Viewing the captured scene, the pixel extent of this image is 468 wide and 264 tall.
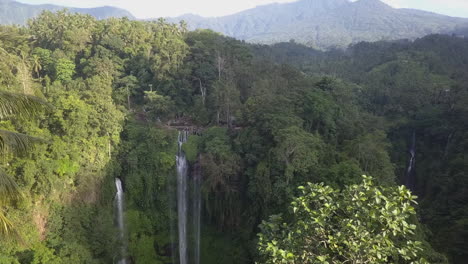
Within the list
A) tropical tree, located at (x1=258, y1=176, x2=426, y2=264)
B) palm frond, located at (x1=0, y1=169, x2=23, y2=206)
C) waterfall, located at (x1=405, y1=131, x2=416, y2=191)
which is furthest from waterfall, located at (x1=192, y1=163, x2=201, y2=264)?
waterfall, located at (x1=405, y1=131, x2=416, y2=191)

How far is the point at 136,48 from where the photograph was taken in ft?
81.3

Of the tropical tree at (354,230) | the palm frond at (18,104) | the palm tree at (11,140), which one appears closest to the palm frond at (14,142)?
the palm tree at (11,140)

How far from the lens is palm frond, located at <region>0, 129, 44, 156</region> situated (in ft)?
17.3

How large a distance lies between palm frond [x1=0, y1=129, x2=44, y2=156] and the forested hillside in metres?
0.06

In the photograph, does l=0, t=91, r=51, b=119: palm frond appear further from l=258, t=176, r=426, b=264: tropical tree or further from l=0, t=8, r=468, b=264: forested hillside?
l=258, t=176, r=426, b=264: tropical tree

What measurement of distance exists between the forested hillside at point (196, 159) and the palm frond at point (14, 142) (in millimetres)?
62

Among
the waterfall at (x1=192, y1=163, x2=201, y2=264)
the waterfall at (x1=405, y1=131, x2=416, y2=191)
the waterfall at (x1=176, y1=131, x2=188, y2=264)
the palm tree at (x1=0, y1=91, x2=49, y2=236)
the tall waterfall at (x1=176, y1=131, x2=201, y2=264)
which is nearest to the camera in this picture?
the palm tree at (x1=0, y1=91, x2=49, y2=236)

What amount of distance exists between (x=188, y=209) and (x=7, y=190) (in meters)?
13.2

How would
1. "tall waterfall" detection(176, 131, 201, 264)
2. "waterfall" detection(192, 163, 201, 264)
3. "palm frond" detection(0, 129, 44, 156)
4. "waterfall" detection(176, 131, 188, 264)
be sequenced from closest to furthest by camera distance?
"palm frond" detection(0, 129, 44, 156) < "waterfall" detection(176, 131, 188, 264) < "tall waterfall" detection(176, 131, 201, 264) < "waterfall" detection(192, 163, 201, 264)

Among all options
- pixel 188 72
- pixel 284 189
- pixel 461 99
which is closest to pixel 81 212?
pixel 284 189

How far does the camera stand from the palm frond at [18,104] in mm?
5086

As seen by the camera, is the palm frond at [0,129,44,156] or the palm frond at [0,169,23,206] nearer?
the palm frond at [0,169,23,206]

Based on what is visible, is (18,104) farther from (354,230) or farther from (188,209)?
(188,209)

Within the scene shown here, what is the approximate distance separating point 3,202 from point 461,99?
33.4m
